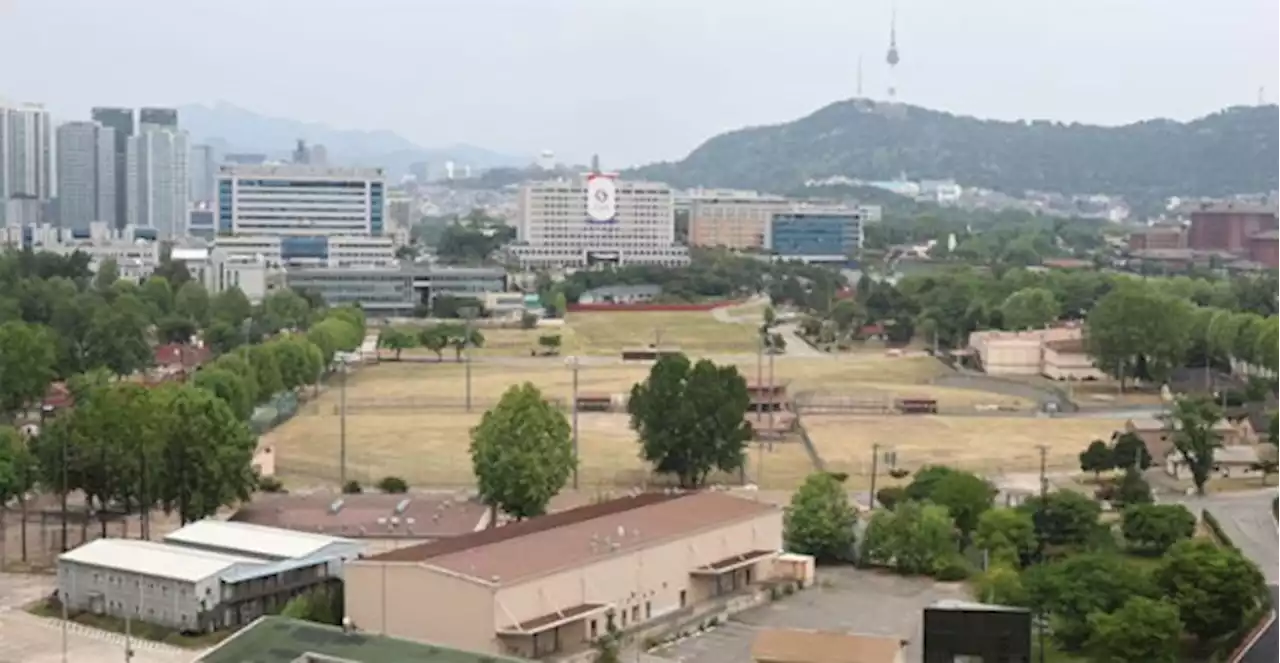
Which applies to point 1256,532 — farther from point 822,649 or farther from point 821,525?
point 822,649

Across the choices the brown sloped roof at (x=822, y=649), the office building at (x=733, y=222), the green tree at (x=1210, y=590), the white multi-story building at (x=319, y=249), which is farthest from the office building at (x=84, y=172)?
the brown sloped roof at (x=822, y=649)

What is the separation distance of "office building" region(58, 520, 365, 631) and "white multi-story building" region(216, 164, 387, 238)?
37821mm

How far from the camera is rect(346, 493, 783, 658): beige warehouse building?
387 inches

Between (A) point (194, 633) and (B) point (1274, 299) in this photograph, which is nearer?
(A) point (194, 633)

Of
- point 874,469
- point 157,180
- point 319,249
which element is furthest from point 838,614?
point 157,180

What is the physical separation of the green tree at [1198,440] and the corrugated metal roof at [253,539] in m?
8.44

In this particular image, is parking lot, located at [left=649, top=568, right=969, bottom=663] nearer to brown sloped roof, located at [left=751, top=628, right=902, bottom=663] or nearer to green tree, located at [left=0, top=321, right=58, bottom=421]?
brown sloped roof, located at [left=751, top=628, right=902, bottom=663]

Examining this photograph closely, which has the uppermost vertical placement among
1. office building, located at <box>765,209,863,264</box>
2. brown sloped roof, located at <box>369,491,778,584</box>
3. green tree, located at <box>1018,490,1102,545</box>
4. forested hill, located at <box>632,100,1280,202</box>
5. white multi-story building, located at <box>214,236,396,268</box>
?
forested hill, located at <box>632,100,1280,202</box>

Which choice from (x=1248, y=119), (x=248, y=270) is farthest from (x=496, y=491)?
(x=1248, y=119)

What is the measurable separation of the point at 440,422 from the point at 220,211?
106ft

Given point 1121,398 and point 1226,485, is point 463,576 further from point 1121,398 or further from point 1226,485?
point 1121,398

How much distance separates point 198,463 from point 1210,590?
777 cm

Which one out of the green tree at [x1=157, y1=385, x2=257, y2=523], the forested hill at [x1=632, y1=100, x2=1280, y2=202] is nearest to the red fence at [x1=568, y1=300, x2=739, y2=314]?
the green tree at [x1=157, y1=385, x2=257, y2=523]

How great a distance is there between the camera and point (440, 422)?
2045 cm
